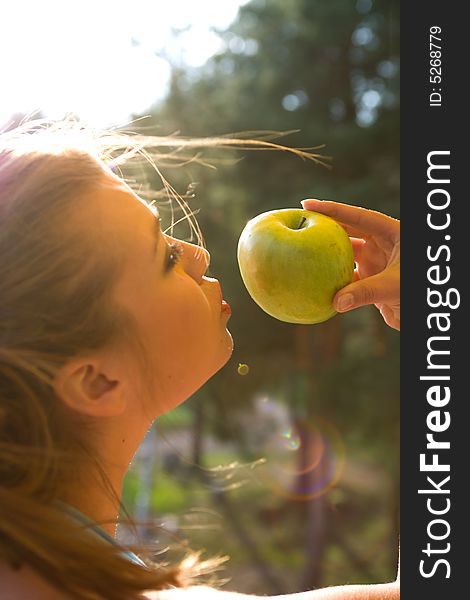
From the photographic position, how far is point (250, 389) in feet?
23.4

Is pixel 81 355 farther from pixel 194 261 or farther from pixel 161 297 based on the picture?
pixel 194 261

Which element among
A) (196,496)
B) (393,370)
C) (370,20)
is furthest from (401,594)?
(196,496)

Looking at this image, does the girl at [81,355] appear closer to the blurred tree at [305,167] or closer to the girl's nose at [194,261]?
the girl's nose at [194,261]

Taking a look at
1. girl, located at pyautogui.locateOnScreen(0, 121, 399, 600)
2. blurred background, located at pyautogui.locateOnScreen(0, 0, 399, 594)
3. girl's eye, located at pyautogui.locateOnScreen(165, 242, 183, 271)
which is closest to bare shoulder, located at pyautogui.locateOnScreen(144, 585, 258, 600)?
girl, located at pyautogui.locateOnScreen(0, 121, 399, 600)

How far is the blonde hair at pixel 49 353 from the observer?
885 mm

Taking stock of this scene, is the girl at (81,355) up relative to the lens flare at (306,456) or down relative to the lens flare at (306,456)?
down

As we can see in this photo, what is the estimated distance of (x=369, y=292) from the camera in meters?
1.22

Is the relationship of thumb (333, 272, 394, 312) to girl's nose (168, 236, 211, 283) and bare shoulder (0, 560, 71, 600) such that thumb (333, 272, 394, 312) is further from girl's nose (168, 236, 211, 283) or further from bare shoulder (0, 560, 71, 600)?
bare shoulder (0, 560, 71, 600)

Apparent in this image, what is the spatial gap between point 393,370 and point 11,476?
17.2ft

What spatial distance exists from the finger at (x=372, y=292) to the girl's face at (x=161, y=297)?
0.74 ft

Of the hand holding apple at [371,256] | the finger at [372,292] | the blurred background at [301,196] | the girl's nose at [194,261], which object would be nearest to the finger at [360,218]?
the hand holding apple at [371,256]

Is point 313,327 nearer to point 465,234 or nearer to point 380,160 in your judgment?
point 380,160

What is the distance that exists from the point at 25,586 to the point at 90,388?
0.87 feet

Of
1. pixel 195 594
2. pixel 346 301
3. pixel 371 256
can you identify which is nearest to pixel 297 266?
pixel 346 301
